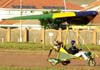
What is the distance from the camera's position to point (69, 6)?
355 feet

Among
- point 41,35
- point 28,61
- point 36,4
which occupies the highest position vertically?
point 36,4

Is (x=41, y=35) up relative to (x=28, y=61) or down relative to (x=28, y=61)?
up

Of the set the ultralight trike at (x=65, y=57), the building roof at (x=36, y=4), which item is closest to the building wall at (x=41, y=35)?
the building roof at (x=36, y=4)

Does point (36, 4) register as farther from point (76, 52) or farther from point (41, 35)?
point (76, 52)

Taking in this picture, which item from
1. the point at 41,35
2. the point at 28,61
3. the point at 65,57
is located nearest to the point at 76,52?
the point at 65,57

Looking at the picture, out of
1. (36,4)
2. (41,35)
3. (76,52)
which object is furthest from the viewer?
(36,4)

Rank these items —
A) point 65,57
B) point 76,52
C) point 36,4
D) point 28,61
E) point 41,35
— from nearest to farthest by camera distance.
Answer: point 65,57, point 76,52, point 28,61, point 41,35, point 36,4

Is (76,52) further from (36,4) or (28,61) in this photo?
(36,4)

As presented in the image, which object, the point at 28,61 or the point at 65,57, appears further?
the point at 28,61

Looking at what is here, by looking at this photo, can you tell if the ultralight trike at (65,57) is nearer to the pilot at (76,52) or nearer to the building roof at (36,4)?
the pilot at (76,52)

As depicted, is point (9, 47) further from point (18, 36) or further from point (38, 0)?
point (38, 0)

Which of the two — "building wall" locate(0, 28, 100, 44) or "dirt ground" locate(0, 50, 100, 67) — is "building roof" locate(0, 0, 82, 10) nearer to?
"building wall" locate(0, 28, 100, 44)

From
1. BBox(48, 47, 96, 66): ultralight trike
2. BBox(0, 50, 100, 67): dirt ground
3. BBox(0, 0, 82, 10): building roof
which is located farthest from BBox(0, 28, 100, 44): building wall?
BBox(48, 47, 96, 66): ultralight trike

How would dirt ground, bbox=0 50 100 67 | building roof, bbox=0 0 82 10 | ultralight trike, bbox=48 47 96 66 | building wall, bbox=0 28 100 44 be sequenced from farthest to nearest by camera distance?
building roof, bbox=0 0 82 10 < building wall, bbox=0 28 100 44 < dirt ground, bbox=0 50 100 67 < ultralight trike, bbox=48 47 96 66
